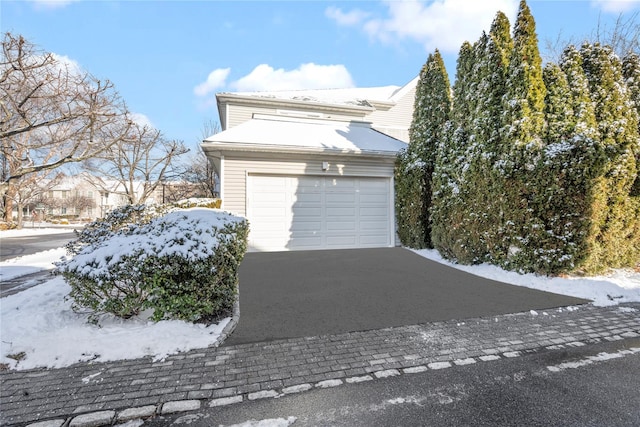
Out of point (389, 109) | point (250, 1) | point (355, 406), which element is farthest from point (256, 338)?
point (389, 109)

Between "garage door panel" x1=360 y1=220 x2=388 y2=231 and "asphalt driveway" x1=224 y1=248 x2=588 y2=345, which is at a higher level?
"garage door panel" x1=360 y1=220 x2=388 y2=231

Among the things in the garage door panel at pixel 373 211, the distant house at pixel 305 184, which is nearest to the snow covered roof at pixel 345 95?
the distant house at pixel 305 184

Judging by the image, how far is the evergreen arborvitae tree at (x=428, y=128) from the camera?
8453 mm

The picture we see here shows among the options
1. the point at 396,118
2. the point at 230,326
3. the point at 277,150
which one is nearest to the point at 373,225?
the point at 277,150

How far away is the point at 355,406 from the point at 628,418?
1.84 meters

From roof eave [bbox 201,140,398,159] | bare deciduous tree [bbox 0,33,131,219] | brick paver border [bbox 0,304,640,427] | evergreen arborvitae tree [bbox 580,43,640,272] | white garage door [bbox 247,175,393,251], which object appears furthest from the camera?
white garage door [bbox 247,175,393,251]

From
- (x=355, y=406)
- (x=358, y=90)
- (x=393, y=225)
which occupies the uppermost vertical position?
(x=358, y=90)

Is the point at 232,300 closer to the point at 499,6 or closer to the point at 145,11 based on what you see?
the point at 145,11

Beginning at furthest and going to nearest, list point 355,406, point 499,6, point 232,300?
point 499,6
point 232,300
point 355,406

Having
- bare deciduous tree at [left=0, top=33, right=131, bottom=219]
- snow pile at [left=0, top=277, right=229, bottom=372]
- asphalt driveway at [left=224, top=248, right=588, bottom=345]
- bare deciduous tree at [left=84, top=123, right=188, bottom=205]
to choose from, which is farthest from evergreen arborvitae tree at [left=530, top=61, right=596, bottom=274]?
bare deciduous tree at [left=84, top=123, right=188, bottom=205]

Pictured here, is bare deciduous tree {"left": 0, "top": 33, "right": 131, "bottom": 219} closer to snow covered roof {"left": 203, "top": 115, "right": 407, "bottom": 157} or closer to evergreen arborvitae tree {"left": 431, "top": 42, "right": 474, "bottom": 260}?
snow covered roof {"left": 203, "top": 115, "right": 407, "bottom": 157}

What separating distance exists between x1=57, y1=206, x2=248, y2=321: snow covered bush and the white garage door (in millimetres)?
4849

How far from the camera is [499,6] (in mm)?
6504

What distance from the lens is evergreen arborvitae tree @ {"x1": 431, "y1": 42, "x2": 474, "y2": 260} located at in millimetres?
7137
